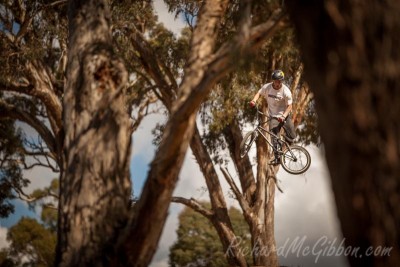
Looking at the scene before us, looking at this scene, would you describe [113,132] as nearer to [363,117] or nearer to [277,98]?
[363,117]

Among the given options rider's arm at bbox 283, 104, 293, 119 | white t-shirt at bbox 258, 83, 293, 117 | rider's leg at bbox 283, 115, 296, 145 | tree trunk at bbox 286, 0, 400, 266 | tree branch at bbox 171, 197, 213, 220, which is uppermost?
white t-shirt at bbox 258, 83, 293, 117

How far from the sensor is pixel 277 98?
8594mm

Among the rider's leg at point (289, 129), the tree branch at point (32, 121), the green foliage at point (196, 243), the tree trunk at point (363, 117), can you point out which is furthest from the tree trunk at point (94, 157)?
the green foliage at point (196, 243)

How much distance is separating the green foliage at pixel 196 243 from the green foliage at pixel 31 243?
8.39 meters

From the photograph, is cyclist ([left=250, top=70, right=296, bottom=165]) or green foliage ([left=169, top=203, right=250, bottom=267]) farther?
green foliage ([left=169, top=203, right=250, bottom=267])

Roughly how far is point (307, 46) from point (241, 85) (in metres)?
10.1

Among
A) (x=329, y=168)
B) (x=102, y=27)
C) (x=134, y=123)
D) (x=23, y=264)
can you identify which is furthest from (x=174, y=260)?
(x=329, y=168)

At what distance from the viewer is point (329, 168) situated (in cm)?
171

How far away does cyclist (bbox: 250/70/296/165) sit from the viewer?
8453 millimetres

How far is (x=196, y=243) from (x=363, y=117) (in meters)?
32.9

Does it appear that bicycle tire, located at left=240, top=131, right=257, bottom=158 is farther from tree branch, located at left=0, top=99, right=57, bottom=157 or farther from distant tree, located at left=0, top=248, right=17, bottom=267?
distant tree, located at left=0, top=248, right=17, bottom=267

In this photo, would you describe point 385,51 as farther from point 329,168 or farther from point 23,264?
point 23,264

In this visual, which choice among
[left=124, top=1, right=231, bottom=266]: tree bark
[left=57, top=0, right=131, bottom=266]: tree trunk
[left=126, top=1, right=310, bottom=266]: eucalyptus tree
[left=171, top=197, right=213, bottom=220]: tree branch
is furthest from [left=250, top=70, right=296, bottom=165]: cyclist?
[left=124, top=1, right=231, bottom=266]: tree bark

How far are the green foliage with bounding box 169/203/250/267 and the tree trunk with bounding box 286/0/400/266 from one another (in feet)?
103
